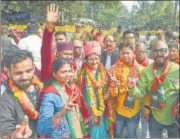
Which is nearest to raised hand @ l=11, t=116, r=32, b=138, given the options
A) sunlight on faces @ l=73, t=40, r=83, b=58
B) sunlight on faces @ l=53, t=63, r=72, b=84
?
sunlight on faces @ l=53, t=63, r=72, b=84

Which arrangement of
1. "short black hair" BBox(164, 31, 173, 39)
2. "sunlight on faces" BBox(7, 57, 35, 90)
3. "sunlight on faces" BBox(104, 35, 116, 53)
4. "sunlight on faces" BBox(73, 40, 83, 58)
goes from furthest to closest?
"short black hair" BBox(164, 31, 173, 39) < "sunlight on faces" BBox(104, 35, 116, 53) < "sunlight on faces" BBox(73, 40, 83, 58) < "sunlight on faces" BBox(7, 57, 35, 90)

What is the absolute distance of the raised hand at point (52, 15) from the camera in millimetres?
4457

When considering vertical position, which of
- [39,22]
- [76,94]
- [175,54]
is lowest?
[76,94]

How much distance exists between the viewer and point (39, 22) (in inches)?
178

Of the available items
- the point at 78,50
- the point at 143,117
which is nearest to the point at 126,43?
the point at 78,50

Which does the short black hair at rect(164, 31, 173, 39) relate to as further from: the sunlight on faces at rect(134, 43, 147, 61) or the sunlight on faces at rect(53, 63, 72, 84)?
the sunlight on faces at rect(53, 63, 72, 84)

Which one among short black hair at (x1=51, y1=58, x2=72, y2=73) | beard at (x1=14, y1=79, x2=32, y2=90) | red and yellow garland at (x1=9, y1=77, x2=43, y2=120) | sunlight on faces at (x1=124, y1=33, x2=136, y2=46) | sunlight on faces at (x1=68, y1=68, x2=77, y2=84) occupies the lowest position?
red and yellow garland at (x1=9, y1=77, x2=43, y2=120)

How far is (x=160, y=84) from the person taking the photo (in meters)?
4.67

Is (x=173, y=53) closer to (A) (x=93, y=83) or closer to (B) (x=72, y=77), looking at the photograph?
(A) (x=93, y=83)

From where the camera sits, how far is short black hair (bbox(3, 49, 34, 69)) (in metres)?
4.33

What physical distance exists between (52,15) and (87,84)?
0.78 m

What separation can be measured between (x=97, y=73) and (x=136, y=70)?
1.35ft

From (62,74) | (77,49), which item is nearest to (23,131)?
(62,74)

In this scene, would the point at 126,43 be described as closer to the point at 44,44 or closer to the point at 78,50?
the point at 78,50
